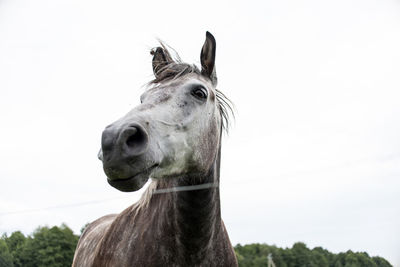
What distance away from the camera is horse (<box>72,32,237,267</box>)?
70.4 inches

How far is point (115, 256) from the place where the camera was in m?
2.69

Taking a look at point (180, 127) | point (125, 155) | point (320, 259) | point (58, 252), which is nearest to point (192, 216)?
point (180, 127)

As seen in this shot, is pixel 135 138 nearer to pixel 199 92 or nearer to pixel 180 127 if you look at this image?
pixel 180 127

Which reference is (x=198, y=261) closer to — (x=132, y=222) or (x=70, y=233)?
(x=132, y=222)

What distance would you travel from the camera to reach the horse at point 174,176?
1787 mm

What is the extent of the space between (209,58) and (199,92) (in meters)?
0.57

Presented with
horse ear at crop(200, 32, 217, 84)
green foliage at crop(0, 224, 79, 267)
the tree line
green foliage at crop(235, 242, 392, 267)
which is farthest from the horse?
green foliage at crop(0, 224, 79, 267)

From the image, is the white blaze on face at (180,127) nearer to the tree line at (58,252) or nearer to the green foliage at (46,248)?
the tree line at (58,252)

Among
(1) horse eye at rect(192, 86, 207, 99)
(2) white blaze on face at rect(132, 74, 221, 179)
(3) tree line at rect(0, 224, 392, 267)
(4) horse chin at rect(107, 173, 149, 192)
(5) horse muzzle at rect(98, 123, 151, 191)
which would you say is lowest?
(3) tree line at rect(0, 224, 392, 267)

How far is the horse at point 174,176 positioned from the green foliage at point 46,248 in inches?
866

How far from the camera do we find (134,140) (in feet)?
5.51

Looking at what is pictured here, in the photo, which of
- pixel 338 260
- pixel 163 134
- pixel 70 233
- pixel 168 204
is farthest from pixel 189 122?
pixel 70 233

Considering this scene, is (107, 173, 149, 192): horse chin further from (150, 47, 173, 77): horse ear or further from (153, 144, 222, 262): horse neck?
(150, 47, 173, 77): horse ear

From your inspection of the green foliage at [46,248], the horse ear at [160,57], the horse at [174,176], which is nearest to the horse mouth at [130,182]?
the horse at [174,176]
